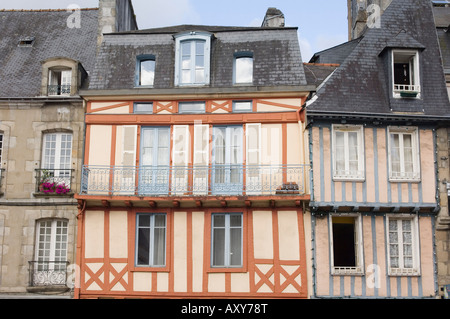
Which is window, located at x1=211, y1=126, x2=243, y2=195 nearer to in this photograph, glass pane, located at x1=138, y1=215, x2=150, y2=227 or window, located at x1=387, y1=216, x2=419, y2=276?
glass pane, located at x1=138, y1=215, x2=150, y2=227

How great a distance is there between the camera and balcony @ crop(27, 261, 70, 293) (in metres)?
12.7

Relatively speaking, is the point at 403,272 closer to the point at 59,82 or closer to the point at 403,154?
the point at 403,154

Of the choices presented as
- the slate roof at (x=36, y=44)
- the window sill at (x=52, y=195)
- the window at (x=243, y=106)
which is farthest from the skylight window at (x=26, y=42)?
the window at (x=243, y=106)

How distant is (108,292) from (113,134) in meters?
3.71

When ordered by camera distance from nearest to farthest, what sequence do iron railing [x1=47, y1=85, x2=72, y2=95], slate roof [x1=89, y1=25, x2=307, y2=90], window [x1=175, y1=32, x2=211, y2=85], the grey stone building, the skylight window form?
the grey stone building < slate roof [x1=89, y1=25, x2=307, y2=90] < window [x1=175, y1=32, x2=211, y2=85] < iron railing [x1=47, y1=85, x2=72, y2=95] < the skylight window

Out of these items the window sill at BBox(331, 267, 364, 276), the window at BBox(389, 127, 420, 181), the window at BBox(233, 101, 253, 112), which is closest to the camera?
the window sill at BBox(331, 267, 364, 276)

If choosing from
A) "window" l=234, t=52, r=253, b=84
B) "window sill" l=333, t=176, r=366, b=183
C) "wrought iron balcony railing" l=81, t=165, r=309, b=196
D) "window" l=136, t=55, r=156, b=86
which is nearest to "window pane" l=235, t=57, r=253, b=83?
"window" l=234, t=52, r=253, b=84

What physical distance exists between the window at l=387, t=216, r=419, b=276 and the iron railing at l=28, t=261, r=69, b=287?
7.50 metres

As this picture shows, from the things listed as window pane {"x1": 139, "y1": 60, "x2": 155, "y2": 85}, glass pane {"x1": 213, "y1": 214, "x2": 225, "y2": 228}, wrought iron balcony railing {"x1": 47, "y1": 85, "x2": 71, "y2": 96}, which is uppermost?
window pane {"x1": 139, "y1": 60, "x2": 155, "y2": 85}

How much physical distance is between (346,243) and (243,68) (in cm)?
493

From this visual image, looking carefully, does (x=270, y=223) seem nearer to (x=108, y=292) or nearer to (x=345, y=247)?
(x=345, y=247)

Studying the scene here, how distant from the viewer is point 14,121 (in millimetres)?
13570

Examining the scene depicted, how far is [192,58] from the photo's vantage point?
13.7 meters

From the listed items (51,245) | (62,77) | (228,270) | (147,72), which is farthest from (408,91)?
(51,245)
